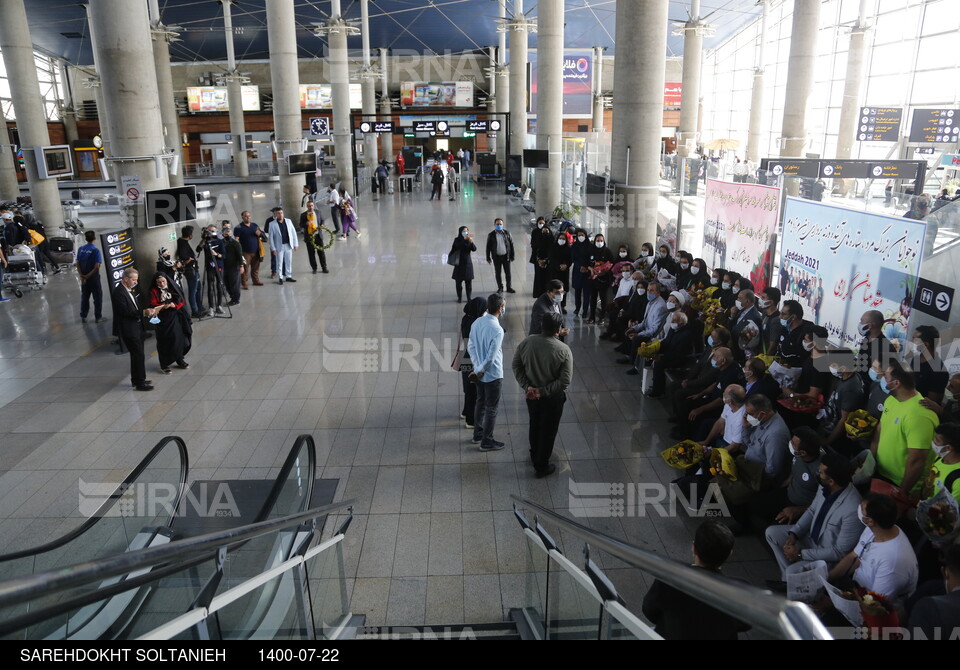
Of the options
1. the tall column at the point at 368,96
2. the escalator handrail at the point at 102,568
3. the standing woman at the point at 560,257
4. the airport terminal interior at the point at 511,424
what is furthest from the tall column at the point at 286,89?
the escalator handrail at the point at 102,568

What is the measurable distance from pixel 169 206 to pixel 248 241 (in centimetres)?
310

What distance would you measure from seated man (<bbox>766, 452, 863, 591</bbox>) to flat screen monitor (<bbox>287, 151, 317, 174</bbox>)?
1932 cm

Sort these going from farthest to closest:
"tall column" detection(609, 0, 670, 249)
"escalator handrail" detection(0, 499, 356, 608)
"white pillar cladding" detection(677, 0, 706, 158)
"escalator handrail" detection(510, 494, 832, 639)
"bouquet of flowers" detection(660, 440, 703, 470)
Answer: "white pillar cladding" detection(677, 0, 706, 158) → "tall column" detection(609, 0, 670, 249) → "bouquet of flowers" detection(660, 440, 703, 470) → "escalator handrail" detection(0, 499, 356, 608) → "escalator handrail" detection(510, 494, 832, 639)

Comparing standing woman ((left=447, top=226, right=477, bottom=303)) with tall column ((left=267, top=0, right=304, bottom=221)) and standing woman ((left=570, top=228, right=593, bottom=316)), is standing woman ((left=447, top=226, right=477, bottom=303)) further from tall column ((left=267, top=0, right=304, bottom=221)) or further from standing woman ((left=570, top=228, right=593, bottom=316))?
tall column ((left=267, top=0, right=304, bottom=221))

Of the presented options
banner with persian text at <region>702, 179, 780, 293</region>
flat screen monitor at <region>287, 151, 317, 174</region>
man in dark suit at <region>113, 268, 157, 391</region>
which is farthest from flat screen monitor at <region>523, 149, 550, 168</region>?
man in dark suit at <region>113, 268, 157, 391</region>

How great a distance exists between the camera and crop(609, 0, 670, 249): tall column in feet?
39.1

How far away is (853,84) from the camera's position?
28.6 meters

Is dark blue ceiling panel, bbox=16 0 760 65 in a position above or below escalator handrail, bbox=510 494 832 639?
above

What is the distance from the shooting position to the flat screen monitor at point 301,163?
825 inches

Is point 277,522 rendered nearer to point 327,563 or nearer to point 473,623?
point 327,563

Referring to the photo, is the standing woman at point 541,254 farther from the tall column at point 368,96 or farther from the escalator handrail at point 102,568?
the tall column at point 368,96

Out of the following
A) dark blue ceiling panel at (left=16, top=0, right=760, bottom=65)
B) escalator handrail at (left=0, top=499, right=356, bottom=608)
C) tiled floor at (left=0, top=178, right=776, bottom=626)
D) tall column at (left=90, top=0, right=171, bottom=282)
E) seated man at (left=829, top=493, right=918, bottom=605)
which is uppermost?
dark blue ceiling panel at (left=16, top=0, right=760, bottom=65)

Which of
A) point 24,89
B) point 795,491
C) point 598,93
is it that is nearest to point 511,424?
point 795,491

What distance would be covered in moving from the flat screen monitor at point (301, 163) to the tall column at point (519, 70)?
10.6 meters
